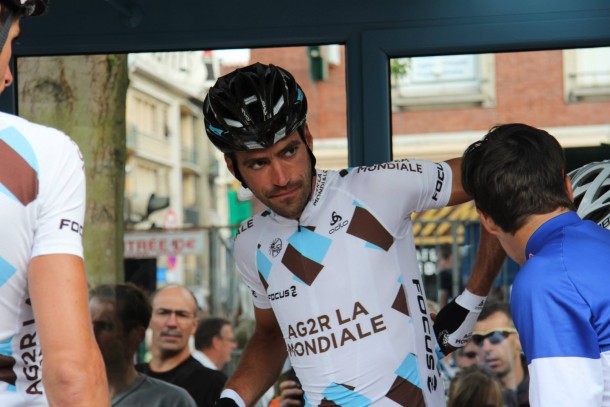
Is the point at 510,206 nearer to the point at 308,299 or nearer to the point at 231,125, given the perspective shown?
the point at 308,299

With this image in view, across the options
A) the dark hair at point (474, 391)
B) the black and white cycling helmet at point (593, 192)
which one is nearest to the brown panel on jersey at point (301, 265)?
the black and white cycling helmet at point (593, 192)

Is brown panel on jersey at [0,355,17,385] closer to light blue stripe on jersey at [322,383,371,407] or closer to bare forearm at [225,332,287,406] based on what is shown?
light blue stripe on jersey at [322,383,371,407]

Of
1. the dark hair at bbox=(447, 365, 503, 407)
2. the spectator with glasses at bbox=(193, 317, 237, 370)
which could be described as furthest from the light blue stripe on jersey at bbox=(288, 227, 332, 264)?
the spectator with glasses at bbox=(193, 317, 237, 370)

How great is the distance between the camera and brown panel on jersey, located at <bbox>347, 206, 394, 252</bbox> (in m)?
2.78

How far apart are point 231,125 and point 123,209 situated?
237 centimetres

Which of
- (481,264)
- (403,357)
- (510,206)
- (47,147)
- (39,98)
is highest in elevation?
(39,98)

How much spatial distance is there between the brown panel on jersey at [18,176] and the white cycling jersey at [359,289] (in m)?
1.27

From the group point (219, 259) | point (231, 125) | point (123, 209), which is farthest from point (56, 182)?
point (219, 259)

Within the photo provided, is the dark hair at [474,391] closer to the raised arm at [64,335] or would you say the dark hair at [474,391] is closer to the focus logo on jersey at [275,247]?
the focus logo on jersey at [275,247]

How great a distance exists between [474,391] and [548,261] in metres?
3.07

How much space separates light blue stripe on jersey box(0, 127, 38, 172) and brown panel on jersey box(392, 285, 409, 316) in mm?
1343

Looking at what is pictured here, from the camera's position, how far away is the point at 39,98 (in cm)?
435

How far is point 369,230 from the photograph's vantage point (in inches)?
110

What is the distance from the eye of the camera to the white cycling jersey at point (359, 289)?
2709 millimetres
